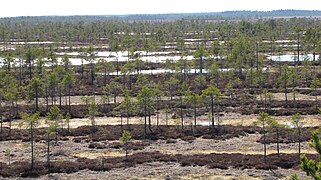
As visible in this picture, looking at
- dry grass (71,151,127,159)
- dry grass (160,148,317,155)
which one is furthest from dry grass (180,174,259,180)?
dry grass (71,151,127,159)

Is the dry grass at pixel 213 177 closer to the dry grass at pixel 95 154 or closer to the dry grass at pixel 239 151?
the dry grass at pixel 239 151

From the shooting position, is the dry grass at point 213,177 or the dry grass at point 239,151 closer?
the dry grass at point 213,177

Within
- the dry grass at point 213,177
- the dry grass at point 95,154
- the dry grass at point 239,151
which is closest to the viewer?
the dry grass at point 213,177

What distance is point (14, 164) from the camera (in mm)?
41375

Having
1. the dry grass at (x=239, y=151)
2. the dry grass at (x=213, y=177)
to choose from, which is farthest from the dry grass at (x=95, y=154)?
the dry grass at (x=213, y=177)

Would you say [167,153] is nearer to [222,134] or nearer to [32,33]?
[222,134]

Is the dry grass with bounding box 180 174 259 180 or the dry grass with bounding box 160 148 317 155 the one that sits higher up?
the dry grass with bounding box 160 148 317 155

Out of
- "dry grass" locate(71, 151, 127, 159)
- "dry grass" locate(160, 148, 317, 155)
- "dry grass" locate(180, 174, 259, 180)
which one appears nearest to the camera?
"dry grass" locate(180, 174, 259, 180)

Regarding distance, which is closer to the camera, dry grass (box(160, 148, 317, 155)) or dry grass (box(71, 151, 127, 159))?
dry grass (box(160, 148, 317, 155))

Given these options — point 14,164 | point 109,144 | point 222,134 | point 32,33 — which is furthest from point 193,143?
point 32,33

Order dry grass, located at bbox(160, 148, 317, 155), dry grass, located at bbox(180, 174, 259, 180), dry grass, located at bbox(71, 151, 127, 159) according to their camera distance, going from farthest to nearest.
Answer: dry grass, located at bbox(71, 151, 127, 159) < dry grass, located at bbox(160, 148, 317, 155) < dry grass, located at bbox(180, 174, 259, 180)

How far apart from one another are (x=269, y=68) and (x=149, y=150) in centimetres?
6152

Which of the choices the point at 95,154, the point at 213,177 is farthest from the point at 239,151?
the point at 95,154

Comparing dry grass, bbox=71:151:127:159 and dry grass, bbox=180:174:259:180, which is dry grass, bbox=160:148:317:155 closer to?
dry grass, bbox=71:151:127:159
